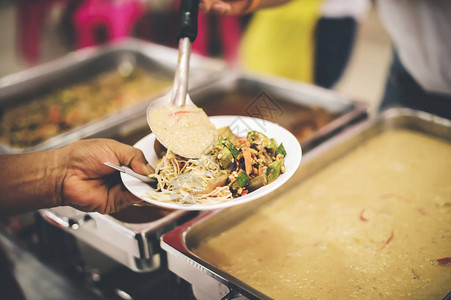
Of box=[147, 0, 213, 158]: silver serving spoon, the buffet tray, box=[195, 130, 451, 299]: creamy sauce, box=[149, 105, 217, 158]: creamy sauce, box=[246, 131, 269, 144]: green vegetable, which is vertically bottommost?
box=[195, 130, 451, 299]: creamy sauce

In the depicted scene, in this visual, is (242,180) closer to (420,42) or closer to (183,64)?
(183,64)

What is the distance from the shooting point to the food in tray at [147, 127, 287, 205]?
49.0 inches

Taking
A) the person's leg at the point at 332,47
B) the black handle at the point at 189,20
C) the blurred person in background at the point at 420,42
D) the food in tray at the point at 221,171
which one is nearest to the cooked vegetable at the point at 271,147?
the food in tray at the point at 221,171

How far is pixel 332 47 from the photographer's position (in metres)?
3.47

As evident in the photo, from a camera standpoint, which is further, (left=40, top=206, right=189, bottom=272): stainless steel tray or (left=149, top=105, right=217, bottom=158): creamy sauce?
(left=40, top=206, right=189, bottom=272): stainless steel tray

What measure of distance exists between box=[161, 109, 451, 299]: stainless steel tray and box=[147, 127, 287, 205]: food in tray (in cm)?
23

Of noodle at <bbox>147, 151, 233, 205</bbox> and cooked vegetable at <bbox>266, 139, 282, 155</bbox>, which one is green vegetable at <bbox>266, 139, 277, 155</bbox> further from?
noodle at <bbox>147, 151, 233, 205</bbox>

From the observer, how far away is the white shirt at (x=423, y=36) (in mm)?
2008

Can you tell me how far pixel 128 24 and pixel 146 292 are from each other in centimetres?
332

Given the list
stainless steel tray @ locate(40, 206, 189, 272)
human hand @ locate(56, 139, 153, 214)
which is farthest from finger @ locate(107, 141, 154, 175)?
stainless steel tray @ locate(40, 206, 189, 272)

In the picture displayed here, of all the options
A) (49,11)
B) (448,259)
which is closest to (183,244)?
(448,259)

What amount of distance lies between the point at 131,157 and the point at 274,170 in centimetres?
50

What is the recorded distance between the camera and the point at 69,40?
6434 mm

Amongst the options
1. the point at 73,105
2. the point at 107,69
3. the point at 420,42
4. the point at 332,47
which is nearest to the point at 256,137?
the point at 420,42
